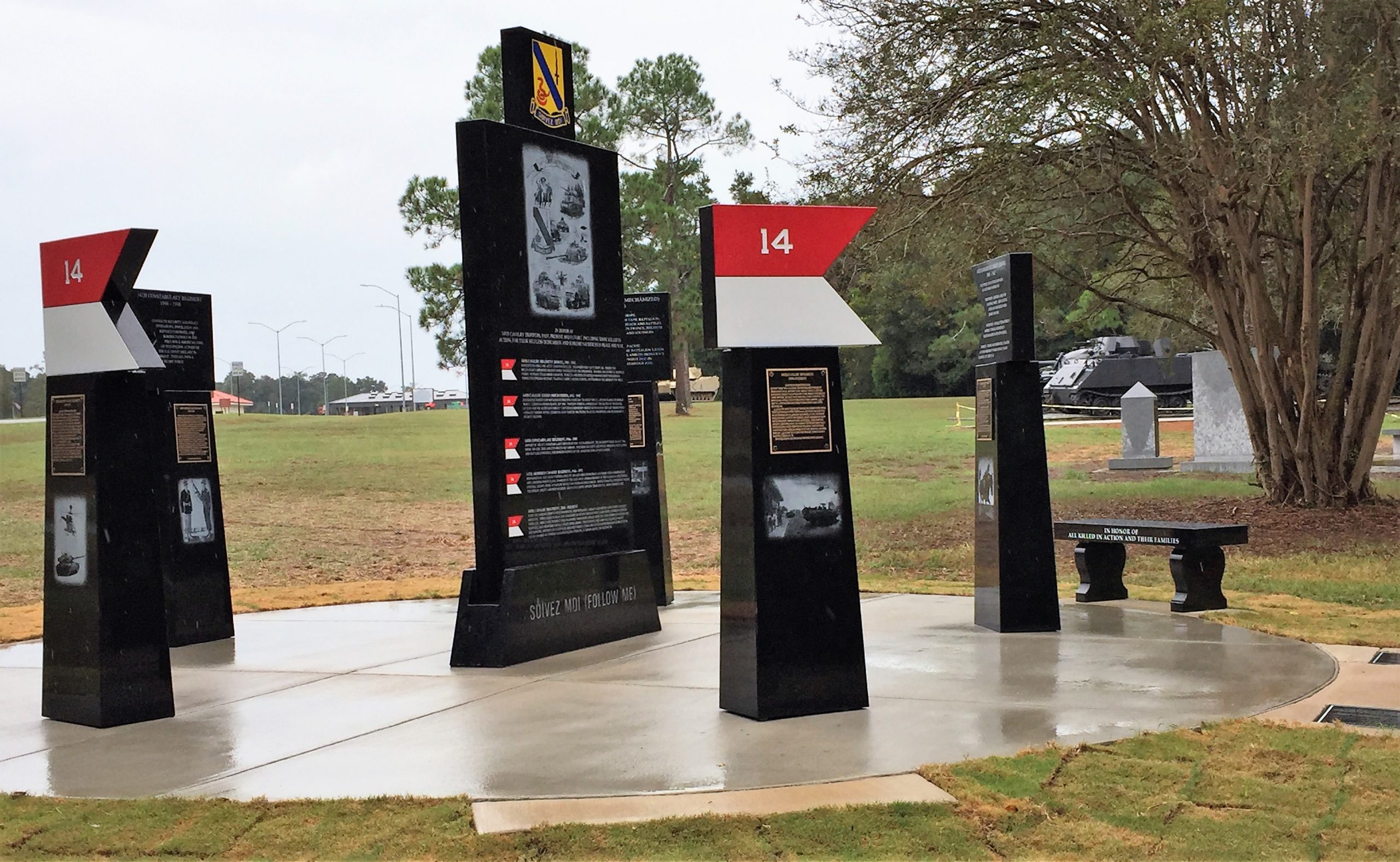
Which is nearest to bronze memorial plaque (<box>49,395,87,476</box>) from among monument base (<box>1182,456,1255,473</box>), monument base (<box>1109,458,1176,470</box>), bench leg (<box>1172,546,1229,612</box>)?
bench leg (<box>1172,546,1229,612</box>)

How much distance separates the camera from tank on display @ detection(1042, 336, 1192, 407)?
41.8 m

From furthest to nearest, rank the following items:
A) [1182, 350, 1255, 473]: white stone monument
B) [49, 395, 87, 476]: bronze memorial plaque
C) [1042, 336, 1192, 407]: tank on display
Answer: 1. [1042, 336, 1192, 407]: tank on display
2. [1182, 350, 1255, 473]: white stone monument
3. [49, 395, 87, 476]: bronze memorial plaque

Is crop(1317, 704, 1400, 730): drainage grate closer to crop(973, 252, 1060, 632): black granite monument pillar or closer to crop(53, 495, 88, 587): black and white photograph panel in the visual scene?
crop(973, 252, 1060, 632): black granite monument pillar

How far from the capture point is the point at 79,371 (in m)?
6.80

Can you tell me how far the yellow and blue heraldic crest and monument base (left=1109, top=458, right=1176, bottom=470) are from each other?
1801 centimetres

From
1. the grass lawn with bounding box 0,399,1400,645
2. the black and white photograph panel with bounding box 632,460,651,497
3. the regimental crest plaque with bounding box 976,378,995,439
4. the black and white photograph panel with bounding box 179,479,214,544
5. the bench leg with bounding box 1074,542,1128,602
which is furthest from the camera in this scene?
the grass lawn with bounding box 0,399,1400,645

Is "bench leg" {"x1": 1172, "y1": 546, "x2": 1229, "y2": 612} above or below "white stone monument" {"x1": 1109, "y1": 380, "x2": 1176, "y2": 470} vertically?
below

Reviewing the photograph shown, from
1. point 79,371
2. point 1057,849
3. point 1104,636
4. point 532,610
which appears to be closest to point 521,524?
point 532,610

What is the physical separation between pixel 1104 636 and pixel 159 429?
6.68m

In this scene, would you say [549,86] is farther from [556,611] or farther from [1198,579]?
[1198,579]

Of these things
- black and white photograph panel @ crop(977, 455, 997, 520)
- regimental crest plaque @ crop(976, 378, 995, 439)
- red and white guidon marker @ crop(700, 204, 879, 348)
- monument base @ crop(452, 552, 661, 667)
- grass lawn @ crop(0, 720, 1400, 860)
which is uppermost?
red and white guidon marker @ crop(700, 204, 879, 348)

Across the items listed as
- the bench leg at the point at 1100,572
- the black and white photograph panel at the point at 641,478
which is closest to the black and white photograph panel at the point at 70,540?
the black and white photograph panel at the point at 641,478

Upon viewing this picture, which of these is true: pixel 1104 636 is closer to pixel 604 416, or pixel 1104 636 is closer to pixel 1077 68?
pixel 604 416

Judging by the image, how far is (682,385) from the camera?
53500mm
